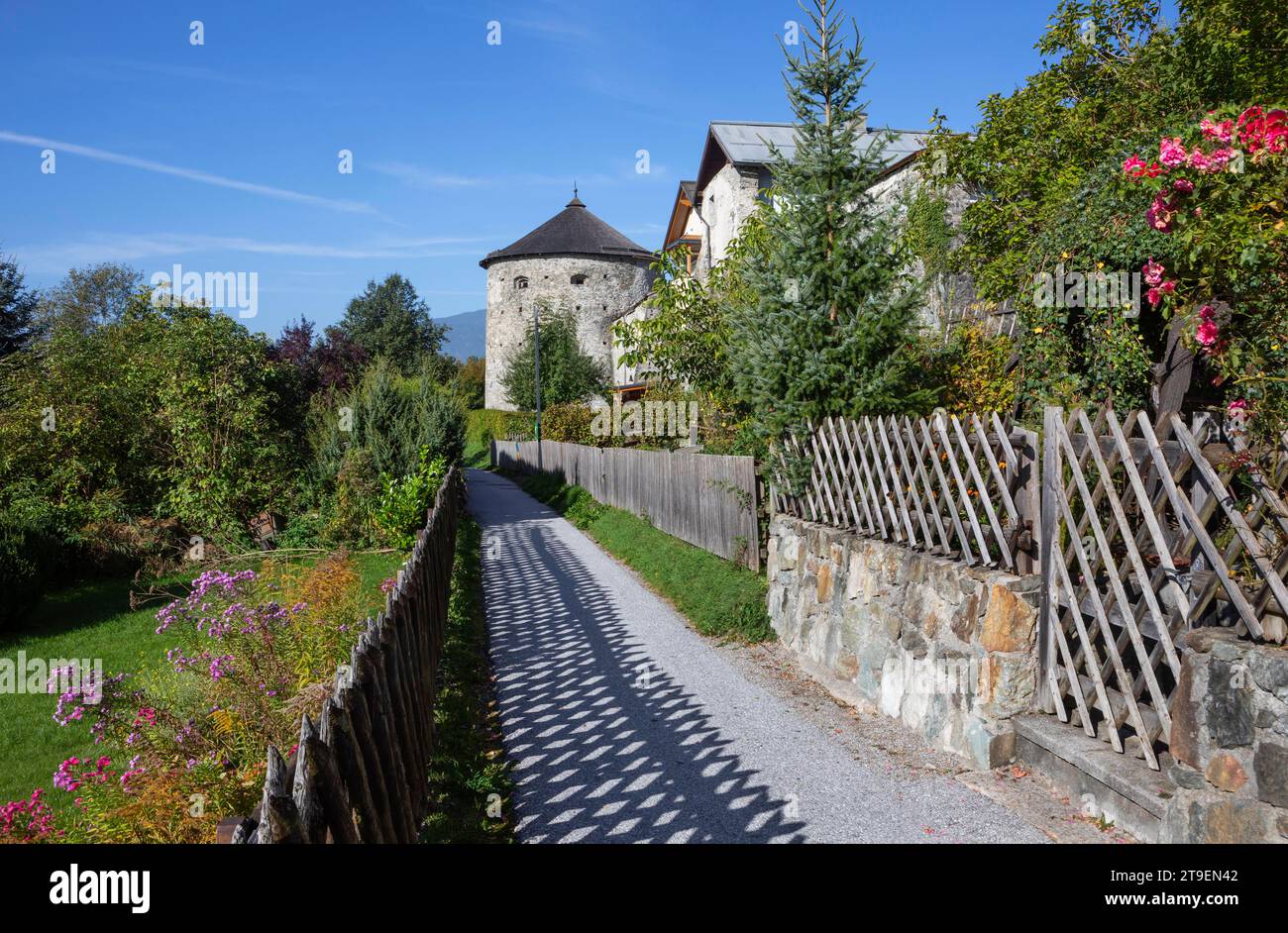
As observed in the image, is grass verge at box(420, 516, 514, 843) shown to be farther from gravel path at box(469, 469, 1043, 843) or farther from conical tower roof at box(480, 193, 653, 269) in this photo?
conical tower roof at box(480, 193, 653, 269)

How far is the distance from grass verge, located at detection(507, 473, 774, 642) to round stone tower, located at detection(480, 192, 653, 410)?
34887 mm

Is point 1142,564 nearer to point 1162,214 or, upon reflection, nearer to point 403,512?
point 1162,214

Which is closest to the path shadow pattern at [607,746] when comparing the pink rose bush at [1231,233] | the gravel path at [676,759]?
the gravel path at [676,759]

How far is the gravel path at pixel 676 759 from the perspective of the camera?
4.63m

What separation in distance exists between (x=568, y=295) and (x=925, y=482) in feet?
163

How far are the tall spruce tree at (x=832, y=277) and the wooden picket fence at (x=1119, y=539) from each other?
6.19ft

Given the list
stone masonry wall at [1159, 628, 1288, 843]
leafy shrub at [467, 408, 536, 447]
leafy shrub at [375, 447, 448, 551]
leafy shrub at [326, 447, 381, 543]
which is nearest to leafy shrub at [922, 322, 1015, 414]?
stone masonry wall at [1159, 628, 1288, 843]

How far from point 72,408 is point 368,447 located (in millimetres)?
4833

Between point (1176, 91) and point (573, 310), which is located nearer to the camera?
point (1176, 91)

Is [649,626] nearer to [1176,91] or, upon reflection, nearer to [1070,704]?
[1070,704]

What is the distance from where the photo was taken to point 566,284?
54188 millimetres
